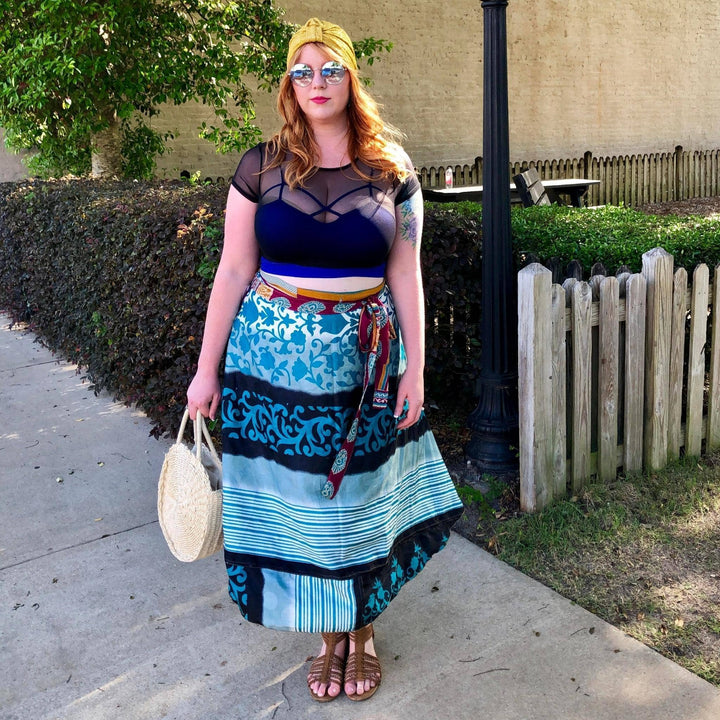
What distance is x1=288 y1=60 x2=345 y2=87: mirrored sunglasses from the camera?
2352mm

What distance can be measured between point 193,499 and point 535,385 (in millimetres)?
1615

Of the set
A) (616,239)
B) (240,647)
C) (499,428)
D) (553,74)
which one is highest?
(553,74)

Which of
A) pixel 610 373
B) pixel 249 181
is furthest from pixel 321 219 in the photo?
pixel 610 373

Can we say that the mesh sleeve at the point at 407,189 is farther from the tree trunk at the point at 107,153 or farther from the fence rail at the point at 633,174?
the fence rail at the point at 633,174

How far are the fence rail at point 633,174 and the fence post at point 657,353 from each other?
9975 mm

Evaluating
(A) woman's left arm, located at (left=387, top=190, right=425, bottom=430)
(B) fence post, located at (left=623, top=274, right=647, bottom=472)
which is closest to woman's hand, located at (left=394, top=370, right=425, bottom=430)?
(A) woman's left arm, located at (left=387, top=190, right=425, bottom=430)

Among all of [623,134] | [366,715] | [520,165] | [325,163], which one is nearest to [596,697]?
[366,715]

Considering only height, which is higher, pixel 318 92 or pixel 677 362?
pixel 318 92

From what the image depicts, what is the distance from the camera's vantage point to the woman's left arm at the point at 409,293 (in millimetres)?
2527

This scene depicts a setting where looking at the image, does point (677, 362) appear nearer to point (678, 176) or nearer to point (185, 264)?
point (185, 264)

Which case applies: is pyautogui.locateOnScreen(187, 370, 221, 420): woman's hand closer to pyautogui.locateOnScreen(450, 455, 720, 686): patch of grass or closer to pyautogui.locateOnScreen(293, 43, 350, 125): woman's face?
pyautogui.locateOnScreen(293, 43, 350, 125): woman's face

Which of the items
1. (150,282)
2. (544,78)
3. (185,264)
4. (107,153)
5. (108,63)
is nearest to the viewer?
(185,264)

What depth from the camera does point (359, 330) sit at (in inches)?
96.2

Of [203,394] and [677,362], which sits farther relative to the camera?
[677,362]
